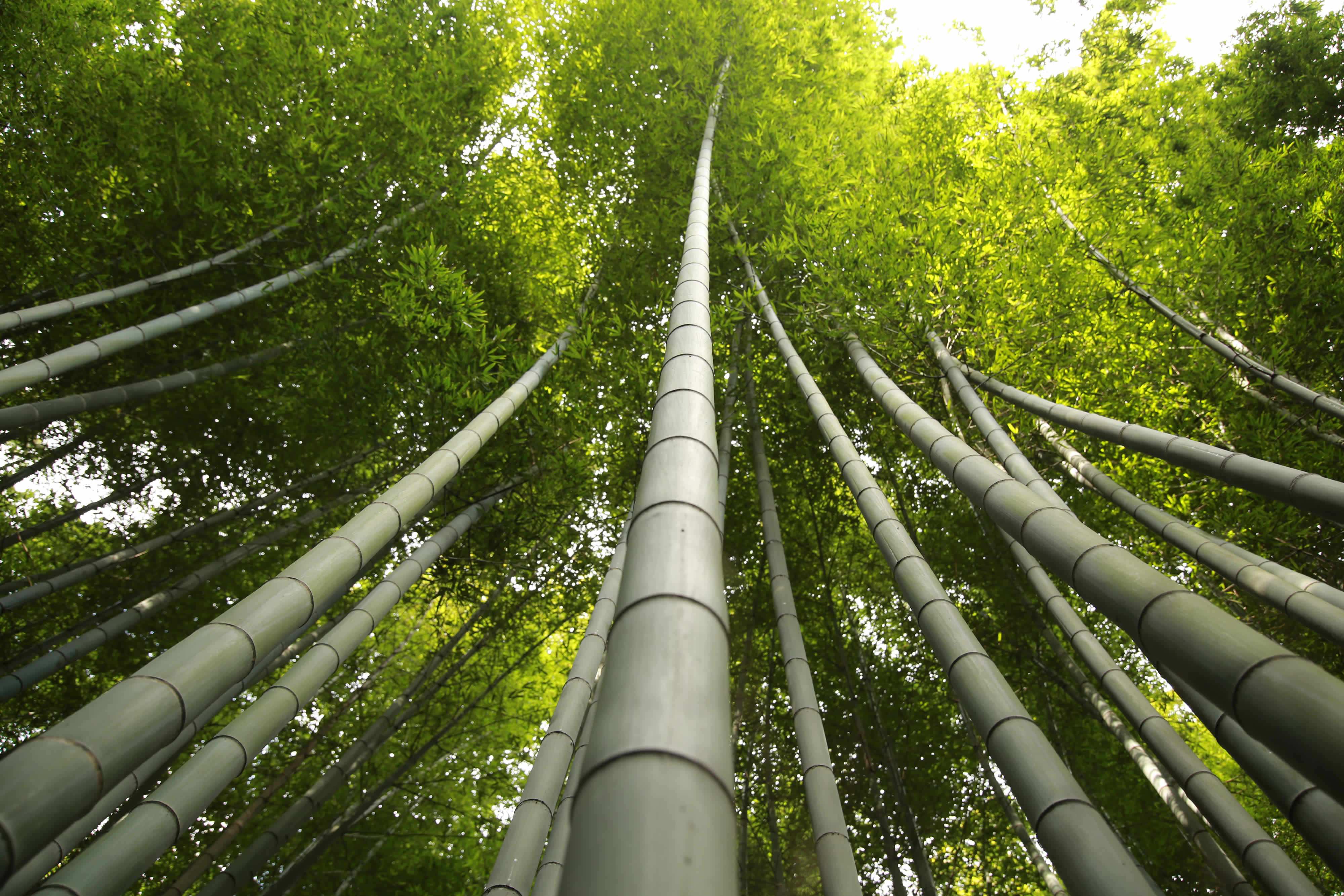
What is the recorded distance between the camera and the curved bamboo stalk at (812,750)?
2.08 metres

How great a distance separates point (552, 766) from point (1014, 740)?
1711 millimetres

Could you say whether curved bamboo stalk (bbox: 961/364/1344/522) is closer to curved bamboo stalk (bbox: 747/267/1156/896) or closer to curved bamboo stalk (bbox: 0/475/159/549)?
curved bamboo stalk (bbox: 747/267/1156/896)

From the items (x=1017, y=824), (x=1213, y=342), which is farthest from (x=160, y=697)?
(x=1213, y=342)

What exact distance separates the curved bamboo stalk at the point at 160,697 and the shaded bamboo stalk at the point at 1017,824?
9.90 ft

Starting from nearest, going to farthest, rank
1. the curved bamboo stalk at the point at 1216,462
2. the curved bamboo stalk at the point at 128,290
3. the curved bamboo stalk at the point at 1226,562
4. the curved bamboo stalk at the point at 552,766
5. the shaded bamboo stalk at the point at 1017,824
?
the curved bamboo stalk at the point at 1216,462
the curved bamboo stalk at the point at 1226,562
the curved bamboo stalk at the point at 552,766
the curved bamboo stalk at the point at 128,290
the shaded bamboo stalk at the point at 1017,824

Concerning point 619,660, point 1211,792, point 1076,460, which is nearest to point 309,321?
point 619,660

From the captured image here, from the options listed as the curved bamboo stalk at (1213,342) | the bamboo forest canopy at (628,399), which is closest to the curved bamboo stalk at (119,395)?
the bamboo forest canopy at (628,399)

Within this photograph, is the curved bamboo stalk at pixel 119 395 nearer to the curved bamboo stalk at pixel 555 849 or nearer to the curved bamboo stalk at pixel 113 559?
the curved bamboo stalk at pixel 113 559

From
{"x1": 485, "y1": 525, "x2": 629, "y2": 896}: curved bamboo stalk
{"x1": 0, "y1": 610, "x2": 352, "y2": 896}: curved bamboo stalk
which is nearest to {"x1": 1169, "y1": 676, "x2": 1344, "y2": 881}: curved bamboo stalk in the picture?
{"x1": 485, "y1": 525, "x2": 629, "y2": 896}: curved bamboo stalk

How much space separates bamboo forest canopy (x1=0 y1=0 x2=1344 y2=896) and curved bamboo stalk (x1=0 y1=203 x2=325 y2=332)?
0.15ft

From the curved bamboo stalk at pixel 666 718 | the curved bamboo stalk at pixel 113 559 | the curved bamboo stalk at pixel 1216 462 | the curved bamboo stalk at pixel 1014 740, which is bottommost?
the curved bamboo stalk at pixel 666 718

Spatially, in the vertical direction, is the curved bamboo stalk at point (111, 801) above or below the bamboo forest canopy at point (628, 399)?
below

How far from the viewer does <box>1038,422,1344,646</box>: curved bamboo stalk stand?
6.82ft

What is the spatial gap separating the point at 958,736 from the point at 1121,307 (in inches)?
151
